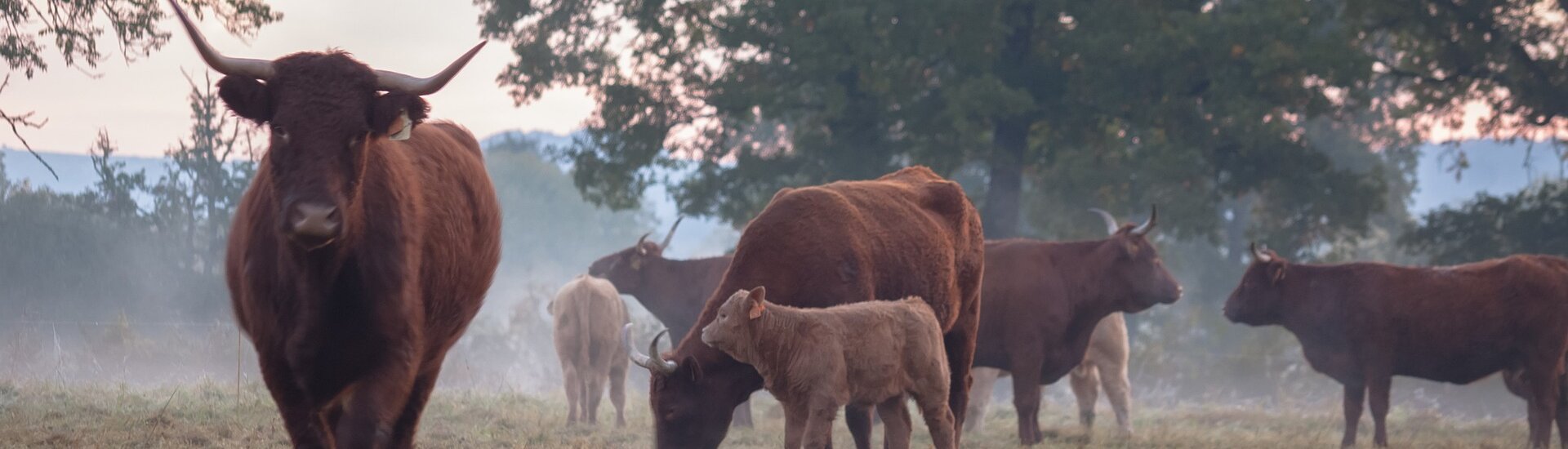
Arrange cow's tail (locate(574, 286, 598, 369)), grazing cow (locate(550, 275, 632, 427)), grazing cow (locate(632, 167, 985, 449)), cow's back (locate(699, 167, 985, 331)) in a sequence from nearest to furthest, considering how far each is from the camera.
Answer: grazing cow (locate(632, 167, 985, 449)) < cow's back (locate(699, 167, 985, 331)) < grazing cow (locate(550, 275, 632, 427)) < cow's tail (locate(574, 286, 598, 369))

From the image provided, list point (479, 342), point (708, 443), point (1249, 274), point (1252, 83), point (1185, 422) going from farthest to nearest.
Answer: point (479, 342) → point (1252, 83) → point (1185, 422) → point (1249, 274) → point (708, 443)

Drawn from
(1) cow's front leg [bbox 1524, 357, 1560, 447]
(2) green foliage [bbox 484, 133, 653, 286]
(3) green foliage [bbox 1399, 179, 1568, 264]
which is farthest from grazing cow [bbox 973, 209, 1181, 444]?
(2) green foliage [bbox 484, 133, 653, 286]

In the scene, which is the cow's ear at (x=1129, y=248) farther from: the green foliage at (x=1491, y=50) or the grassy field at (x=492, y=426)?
the green foliage at (x=1491, y=50)

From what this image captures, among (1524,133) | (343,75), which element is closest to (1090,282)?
(343,75)

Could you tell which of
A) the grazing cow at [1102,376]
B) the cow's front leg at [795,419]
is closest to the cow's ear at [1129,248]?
the grazing cow at [1102,376]

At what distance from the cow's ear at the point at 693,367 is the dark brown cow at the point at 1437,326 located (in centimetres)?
770

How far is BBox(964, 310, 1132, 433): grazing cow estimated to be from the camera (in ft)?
46.8

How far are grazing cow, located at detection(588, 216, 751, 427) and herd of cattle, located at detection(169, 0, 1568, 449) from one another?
12.4 feet

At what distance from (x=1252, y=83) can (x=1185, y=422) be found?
610cm

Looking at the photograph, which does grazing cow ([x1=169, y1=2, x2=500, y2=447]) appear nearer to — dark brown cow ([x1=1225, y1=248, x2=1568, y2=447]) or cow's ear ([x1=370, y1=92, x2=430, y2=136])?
cow's ear ([x1=370, y1=92, x2=430, y2=136])

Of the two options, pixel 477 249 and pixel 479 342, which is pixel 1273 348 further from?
pixel 477 249

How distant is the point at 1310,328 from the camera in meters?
13.4

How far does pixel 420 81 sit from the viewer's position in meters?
5.04

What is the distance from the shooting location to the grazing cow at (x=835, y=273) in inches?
274
